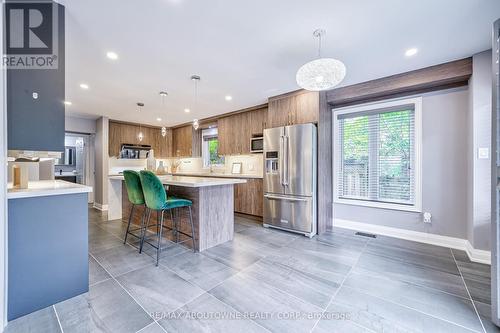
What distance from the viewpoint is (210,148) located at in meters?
6.39

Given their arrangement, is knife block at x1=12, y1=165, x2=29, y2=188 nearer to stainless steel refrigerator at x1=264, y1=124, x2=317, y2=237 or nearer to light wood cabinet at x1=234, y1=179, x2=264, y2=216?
stainless steel refrigerator at x1=264, y1=124, x2=317, y2=237

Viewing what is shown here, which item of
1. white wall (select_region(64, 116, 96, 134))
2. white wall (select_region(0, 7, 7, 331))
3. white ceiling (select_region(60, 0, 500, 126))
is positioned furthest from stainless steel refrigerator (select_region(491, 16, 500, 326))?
white wall (select_region(64, 116, 96, 134))

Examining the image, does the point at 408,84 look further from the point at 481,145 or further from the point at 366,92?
the point at 481,145

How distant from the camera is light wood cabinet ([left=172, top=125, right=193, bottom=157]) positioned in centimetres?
632

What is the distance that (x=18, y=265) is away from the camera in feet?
4.98

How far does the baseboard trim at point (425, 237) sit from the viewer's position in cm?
245

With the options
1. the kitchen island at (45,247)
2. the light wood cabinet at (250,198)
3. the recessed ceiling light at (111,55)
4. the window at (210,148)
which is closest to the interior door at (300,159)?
the light wood cabinet at (250,198)

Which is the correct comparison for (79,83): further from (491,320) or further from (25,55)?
(491,320)

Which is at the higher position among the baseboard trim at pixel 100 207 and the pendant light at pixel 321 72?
the pendant light at pixel 321 72

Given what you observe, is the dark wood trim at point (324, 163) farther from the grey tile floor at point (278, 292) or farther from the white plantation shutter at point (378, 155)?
the grey tile floor at point (278, 292)

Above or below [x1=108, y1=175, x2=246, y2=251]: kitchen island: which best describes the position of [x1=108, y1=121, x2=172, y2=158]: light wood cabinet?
above

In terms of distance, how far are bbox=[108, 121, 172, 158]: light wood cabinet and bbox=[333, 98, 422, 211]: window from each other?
5202 millimetres

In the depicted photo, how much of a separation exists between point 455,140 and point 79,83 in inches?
219

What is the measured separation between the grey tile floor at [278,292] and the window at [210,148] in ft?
11.7
